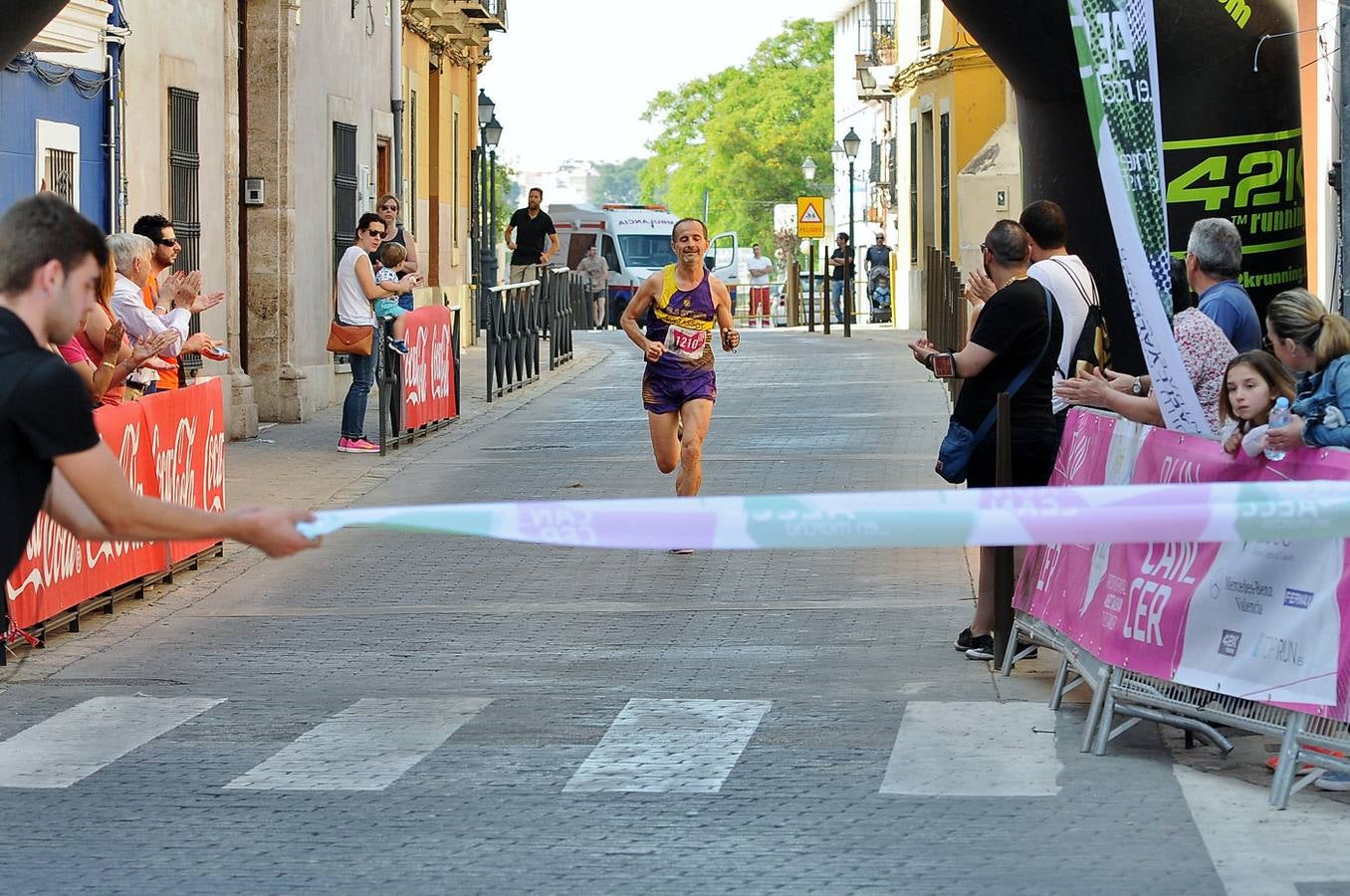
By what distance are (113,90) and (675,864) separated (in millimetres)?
11701

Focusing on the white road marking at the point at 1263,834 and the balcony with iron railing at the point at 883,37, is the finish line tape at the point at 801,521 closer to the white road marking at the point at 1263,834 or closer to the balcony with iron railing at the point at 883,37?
the white road marking at the point at 1263,834

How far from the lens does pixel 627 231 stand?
5100 centimetres

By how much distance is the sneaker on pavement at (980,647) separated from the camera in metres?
9.34

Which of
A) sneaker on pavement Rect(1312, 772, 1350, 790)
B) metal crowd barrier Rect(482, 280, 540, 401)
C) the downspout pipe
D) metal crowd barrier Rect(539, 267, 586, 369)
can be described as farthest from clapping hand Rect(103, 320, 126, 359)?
the downspout pipe

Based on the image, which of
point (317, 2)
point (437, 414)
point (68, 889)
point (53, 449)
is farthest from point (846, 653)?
point (317, 2)

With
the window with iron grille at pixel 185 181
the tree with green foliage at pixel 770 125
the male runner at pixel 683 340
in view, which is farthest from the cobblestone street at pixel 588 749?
the tree with green foliage at pixel 770 125

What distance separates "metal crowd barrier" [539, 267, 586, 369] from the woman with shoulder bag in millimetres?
9059

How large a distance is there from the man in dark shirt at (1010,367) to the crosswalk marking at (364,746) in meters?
2.30

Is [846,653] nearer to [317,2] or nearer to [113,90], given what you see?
[113,90]

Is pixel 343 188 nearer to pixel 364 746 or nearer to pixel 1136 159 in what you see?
pixel 1136 159

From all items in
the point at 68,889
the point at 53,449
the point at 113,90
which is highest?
the point at 113,90

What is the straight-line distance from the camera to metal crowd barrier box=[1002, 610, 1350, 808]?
6617 millimetres

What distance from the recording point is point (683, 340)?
12438 millimetres

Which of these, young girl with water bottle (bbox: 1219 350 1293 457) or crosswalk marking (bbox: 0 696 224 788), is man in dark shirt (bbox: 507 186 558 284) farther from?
young girl with water bottle (bbox: 1219 350 1293 457)
